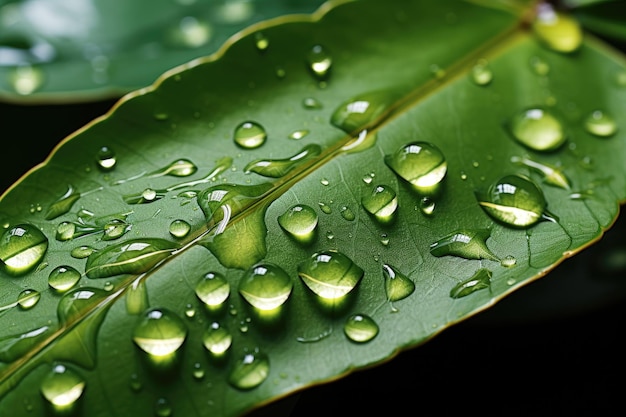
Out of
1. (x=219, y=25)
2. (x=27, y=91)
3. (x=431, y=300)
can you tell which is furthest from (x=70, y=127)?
(x=431, y=300)

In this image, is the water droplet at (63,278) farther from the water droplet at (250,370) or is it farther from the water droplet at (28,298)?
the water droplet at (250,370)

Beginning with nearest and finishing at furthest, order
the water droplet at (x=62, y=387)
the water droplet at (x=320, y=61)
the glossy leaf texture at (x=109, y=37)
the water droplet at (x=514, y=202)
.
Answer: the water droplet at (x=62, y=387) < the water droplet at (x=514, y=202) < the water droplet at (x=320, y=61) < the glossy leaf texture at (x=109, y=37)

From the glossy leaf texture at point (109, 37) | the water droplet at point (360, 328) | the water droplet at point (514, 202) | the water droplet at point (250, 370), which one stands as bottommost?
the glossy leaf texture at point (109, 37)

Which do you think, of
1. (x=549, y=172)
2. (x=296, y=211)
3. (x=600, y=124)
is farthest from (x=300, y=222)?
(x=600, y=124)

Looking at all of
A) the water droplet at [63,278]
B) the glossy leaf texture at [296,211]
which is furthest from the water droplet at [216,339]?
the water droplet at [63,278]

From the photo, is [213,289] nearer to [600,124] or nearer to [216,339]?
[216,339]

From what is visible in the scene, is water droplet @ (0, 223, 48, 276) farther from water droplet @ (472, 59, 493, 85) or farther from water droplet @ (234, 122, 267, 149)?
water droplet @ (472, 59, 493, 85)

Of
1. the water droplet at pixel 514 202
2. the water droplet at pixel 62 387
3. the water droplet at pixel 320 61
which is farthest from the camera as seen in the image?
the water droplet at pixel 320 61

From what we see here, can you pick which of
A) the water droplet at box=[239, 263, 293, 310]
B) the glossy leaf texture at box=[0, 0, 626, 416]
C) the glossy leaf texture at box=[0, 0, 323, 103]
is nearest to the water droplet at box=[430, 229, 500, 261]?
the glossy leaf texture at box=[0, 0, 626, 416]
